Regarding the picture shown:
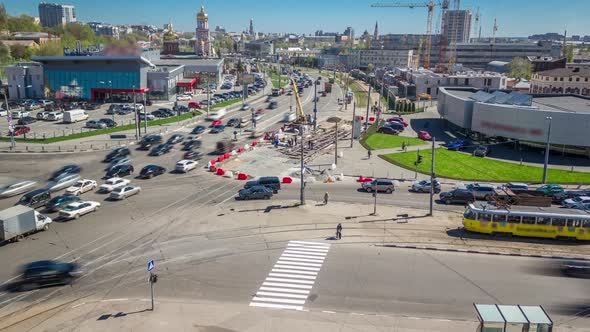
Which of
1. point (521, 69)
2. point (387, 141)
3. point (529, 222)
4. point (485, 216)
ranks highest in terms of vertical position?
point (521, 69)

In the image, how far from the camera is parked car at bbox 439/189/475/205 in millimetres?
39094

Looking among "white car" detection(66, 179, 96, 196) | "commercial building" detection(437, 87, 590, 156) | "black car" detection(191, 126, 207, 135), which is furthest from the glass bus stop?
"black car" detection(191, 126, 207, 135)

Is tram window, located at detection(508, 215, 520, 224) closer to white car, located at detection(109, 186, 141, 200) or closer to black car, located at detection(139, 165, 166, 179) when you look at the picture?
white car, located at detection(109, 186, 141, 200)

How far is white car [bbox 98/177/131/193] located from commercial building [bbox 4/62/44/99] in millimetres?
60333

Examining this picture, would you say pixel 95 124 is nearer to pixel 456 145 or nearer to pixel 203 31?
pixel 456 145

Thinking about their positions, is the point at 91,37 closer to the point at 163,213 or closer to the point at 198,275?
the point at 163,213

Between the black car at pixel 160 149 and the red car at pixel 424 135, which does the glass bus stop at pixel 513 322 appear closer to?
the black car at pixel 160 149

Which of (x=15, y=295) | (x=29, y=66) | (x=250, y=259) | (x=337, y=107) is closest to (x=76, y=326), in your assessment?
(x=15, y=295)

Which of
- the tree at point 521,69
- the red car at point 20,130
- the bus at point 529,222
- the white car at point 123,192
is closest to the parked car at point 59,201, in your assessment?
the white car at point 123,192

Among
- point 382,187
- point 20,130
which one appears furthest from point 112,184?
point 20,130

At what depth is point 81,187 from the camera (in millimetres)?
39625

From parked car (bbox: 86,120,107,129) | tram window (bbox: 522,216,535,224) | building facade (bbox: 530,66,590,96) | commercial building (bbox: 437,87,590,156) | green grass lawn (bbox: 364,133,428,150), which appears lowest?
tram window (bbox: 522,216,535,224)

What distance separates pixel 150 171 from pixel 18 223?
15958 mm

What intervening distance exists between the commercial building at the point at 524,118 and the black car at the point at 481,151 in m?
3.63
